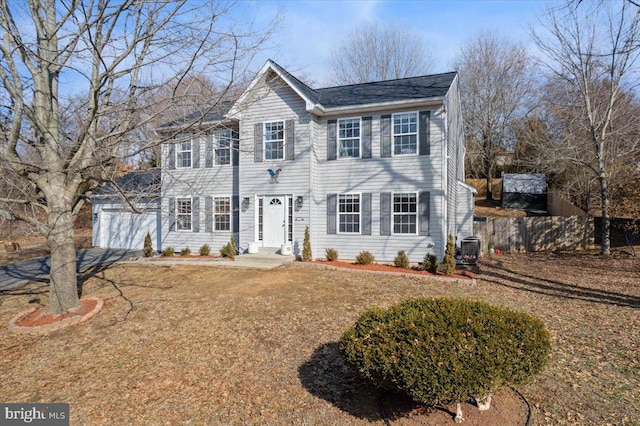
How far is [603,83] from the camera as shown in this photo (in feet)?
63.1

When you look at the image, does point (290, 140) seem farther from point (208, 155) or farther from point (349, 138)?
point (208, 155)

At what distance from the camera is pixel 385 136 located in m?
12.8

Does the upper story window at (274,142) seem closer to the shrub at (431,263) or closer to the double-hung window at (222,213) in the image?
the double-hung window at (222,213)

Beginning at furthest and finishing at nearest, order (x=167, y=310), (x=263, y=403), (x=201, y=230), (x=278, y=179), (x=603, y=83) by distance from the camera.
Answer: (x=603, y=83) → (x=201, y=230) → (x=278, y=179) → (x=167, y=310) → (x=263, y=403)

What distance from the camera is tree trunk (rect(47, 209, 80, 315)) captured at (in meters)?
7.38

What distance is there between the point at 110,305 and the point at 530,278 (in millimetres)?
11624

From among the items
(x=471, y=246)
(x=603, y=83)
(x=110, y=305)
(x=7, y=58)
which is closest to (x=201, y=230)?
(x=110, y=305)

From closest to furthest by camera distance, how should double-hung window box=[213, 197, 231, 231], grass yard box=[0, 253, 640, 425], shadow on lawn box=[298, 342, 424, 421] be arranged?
shadow on lawn box=[298, 342, 424, 421], grass yard box=[0, 253, 640, 425], double-hung window box=[213, 197, 231, 231]

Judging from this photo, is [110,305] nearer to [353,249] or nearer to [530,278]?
[353,249]

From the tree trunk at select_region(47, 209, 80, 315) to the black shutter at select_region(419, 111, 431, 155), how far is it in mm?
10149

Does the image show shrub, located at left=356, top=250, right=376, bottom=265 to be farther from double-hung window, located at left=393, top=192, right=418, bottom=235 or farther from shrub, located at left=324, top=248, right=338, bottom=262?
double-hung window, located at left=393, top=192, right=418, bottom=235

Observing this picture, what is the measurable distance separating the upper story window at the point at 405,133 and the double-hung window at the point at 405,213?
154 cm

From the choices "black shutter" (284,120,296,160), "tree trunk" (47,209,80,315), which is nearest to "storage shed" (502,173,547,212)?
"black shutter" (284,120,296,160)

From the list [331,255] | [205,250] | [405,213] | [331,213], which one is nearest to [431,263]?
[405,213]
